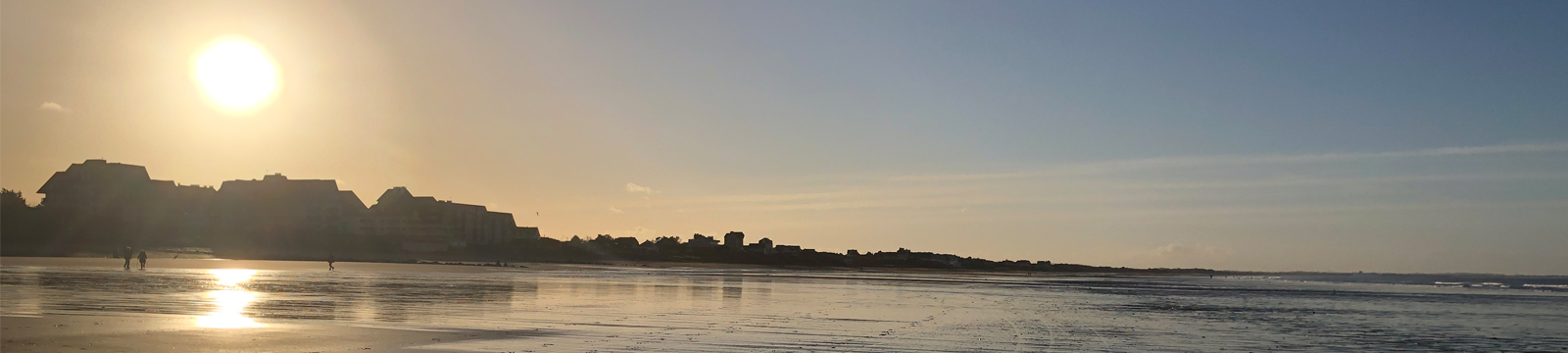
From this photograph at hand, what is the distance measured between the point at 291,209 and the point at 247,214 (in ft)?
21.3

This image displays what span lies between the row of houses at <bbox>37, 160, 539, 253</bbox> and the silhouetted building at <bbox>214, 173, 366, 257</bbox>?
0.12 meters

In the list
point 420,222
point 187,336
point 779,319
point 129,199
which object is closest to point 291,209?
point 420,222

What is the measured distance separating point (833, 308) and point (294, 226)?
103043 mm

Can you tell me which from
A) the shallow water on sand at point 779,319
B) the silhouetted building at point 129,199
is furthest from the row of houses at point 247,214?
the shallow water on sand at point 779,319

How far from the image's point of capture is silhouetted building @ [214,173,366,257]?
111931 mm

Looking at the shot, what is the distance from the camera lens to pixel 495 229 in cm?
15700

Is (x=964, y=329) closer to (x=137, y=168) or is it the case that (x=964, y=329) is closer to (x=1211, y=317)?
(x=1211, y=317)

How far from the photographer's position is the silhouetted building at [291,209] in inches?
4407

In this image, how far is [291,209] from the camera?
128375 mm

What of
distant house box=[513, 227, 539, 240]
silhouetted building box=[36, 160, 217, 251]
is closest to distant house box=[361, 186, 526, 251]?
distant house box=[513, 227, 539, 240]

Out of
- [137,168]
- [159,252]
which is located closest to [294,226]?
[137,168]

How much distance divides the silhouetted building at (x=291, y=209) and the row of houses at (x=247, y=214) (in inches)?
4.7

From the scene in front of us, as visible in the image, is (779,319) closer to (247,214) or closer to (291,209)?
(247,214)

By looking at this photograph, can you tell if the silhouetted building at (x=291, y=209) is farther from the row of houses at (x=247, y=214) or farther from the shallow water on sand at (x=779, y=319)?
the shallow water on sand at (x=779, y=319)
